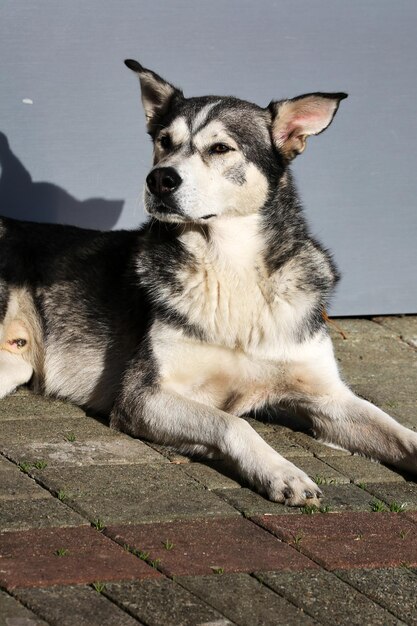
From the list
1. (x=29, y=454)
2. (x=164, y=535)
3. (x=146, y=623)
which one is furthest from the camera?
(x=29, y=454)

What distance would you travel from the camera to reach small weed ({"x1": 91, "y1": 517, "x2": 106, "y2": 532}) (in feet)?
12.2

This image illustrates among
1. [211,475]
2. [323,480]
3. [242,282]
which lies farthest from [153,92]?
[323,480]

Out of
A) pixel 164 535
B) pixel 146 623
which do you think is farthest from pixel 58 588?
pixel 164 535

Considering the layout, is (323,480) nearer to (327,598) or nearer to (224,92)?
(327,598)

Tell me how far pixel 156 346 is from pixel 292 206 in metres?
0.86

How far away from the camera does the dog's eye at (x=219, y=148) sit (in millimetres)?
4688

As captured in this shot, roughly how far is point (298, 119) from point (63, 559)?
7.63ft

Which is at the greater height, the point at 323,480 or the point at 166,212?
the point at 166,212

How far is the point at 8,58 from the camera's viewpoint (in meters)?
6.17

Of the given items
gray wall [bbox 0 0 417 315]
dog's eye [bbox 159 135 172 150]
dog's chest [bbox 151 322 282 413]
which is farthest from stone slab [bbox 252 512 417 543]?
gray wall [bbox 0 0 417 315]

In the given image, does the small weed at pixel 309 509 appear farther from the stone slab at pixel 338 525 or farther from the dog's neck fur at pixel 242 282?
the dog's neck fur at pixel 242 282

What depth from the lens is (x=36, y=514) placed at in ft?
12.4

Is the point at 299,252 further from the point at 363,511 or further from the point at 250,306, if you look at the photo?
the point at 363,511

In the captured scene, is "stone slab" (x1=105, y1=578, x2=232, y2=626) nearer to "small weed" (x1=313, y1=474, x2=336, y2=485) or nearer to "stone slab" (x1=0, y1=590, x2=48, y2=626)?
"stone slab" (x1=0, y1=590, x2=48, y2=626)
